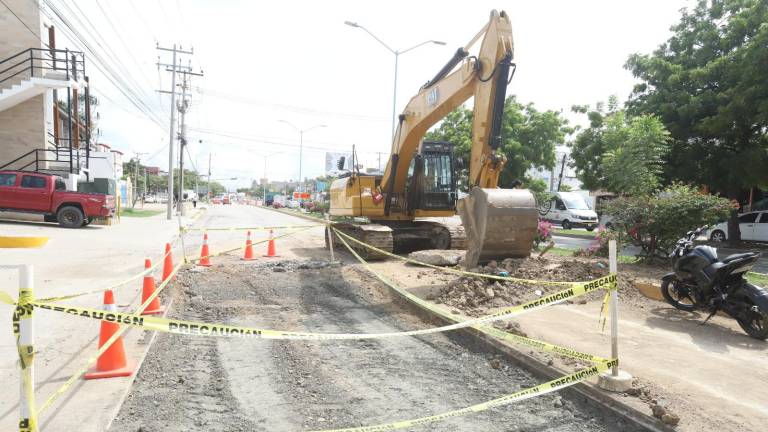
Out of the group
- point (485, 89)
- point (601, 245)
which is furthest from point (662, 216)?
point (485, 89)

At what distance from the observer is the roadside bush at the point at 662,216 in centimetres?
927

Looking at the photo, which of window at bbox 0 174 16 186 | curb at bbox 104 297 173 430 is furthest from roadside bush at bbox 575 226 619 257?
window at bbox 0 174 16 186

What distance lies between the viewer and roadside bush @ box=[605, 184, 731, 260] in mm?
9266

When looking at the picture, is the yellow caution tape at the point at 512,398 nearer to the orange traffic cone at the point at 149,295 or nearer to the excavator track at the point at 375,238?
the orange traffic cone at the point at 149,295

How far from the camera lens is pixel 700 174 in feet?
63.1

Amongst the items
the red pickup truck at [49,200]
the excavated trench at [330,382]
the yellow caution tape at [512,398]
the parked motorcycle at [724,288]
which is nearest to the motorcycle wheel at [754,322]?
the parked motorcycle at [724,288]

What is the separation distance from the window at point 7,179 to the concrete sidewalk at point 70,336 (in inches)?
268

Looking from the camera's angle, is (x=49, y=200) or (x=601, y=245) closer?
(x=601, y=245)

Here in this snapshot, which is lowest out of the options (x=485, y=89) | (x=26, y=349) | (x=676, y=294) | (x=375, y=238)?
(x=676, y=294)

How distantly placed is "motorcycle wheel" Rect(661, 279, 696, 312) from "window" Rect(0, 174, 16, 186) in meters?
21.3

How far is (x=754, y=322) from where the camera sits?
5758 millimetres

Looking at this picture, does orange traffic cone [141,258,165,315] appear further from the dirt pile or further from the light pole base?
the light pole base

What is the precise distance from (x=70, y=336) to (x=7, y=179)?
16843mm

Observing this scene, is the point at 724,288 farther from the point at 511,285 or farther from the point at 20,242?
the point at 20,242
